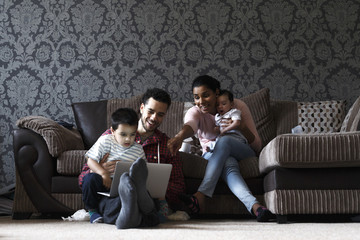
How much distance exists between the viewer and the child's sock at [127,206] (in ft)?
6.55

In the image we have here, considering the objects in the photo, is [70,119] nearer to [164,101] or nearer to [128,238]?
[164,101]

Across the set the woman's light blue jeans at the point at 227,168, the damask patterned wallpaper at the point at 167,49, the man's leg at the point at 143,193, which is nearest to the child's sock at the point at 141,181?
the man's leg at the point at 143,193

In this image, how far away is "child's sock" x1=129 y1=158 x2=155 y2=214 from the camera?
6.65 ft

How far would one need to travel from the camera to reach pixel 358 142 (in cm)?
236

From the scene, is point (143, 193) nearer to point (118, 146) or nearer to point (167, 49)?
point (118, 146)

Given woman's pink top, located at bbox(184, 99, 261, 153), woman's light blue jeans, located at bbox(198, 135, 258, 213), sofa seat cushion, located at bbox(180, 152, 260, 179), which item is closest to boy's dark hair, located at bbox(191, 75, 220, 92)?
woman's pink top, located at bbox(184, 99, 261, 153)

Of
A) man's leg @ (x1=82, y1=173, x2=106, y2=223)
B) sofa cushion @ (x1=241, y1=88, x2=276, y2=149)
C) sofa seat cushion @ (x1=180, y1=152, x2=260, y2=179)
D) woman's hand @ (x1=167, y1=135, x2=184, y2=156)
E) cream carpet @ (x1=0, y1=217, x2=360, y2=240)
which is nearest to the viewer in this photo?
cream carpet @ (x1=0, y1=217, x2=360, y2=240)

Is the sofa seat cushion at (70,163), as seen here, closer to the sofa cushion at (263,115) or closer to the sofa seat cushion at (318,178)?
the sofa seat cushion at (318,178)

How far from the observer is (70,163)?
2838 millimetres

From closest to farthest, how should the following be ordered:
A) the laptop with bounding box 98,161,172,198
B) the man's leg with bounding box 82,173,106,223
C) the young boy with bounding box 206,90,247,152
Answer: the laptop with bounding box 98,161,172,198
the man's leg with bounding box 82,173,106,223
the young boy with bounding box 206,90,247,152

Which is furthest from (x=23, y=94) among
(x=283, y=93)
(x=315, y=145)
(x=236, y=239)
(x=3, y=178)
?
(x=236, y=239)

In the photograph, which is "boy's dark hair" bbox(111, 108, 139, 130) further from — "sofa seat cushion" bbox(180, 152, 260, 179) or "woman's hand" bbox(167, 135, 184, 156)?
"sofa seat cushion" bbox(180, 152, 260, 179)

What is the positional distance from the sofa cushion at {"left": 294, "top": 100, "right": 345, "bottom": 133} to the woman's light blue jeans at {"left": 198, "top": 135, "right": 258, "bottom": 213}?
815 mm

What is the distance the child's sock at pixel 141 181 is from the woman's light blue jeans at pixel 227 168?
0.66m
